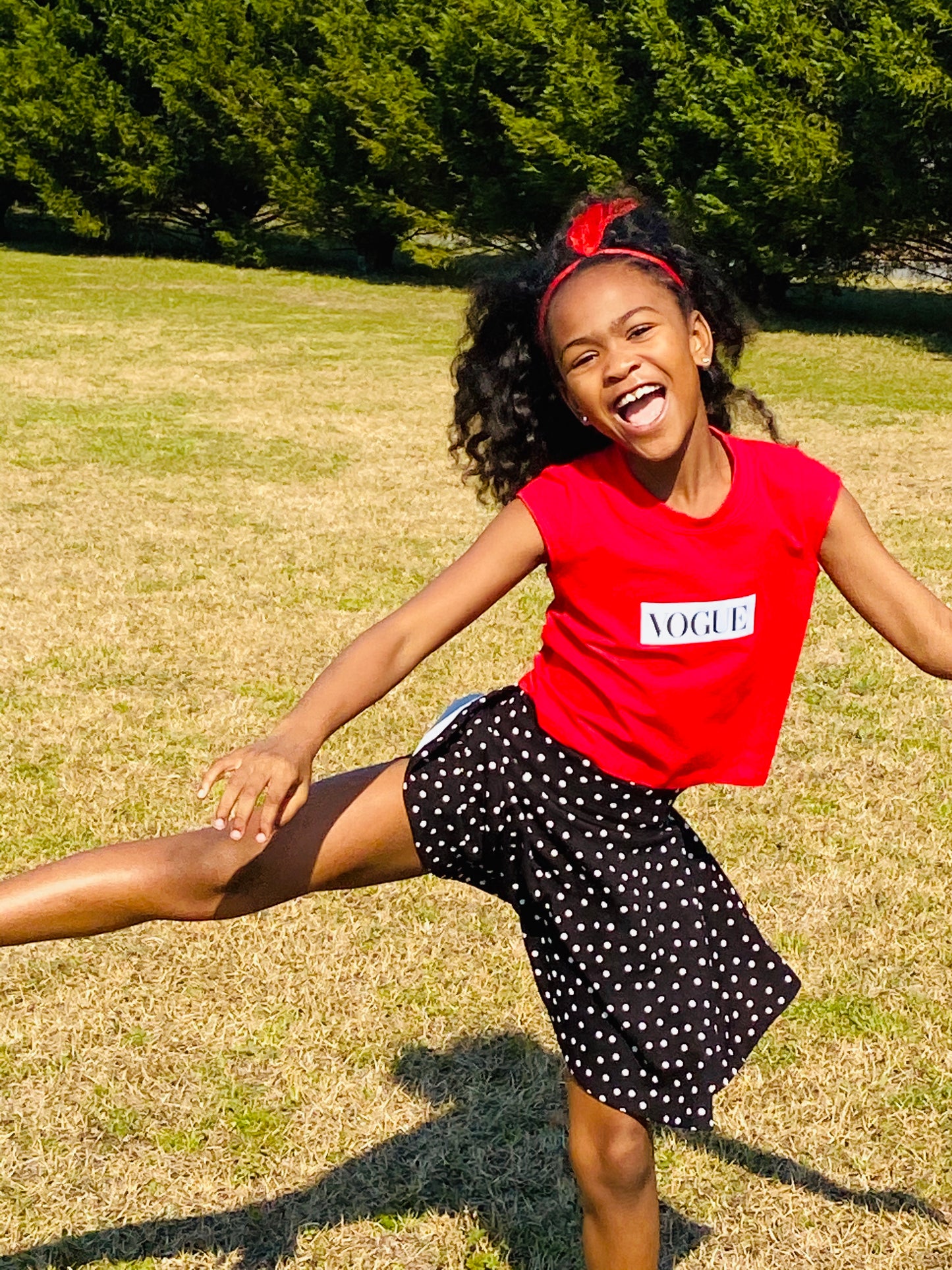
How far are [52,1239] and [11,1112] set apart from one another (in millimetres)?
416

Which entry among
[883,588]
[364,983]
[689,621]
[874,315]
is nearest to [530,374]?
[689,621]

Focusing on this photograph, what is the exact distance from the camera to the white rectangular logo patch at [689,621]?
2195mm

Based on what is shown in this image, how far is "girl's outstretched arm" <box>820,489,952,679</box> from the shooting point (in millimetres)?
2264

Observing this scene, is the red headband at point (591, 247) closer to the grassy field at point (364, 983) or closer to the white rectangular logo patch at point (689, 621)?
the white rectangular logo patch at point (689, 621)

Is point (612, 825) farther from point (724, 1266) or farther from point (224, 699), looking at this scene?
point (224, 699)

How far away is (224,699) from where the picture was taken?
18.0ft

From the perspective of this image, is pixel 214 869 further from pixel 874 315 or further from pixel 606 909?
pixel 874 315

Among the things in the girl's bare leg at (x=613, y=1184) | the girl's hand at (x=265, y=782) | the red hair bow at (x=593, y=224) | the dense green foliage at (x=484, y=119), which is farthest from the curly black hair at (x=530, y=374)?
the dense green foliage at (x=484, y=119)

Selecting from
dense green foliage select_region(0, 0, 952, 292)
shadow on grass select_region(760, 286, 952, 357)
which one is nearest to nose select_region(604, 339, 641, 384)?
dense green foliage select_region(0, 0, 952, 292)

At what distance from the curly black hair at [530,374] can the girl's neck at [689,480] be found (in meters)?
0.32

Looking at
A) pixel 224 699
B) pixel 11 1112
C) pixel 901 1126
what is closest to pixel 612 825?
pixel 901 1126

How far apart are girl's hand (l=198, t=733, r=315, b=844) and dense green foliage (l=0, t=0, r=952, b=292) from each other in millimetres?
Result: 11471

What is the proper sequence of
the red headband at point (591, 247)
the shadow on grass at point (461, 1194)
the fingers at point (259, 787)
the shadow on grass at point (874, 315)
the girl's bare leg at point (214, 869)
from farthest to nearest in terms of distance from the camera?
the shadow on grass at point (874, 315)
the shadow on grass at point (461, 1194)
the red headband at point (591, 247)
the girl's bare leg at point (214, 869)
the fingers at point (259, 787)

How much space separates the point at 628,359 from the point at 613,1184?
1286 mm
